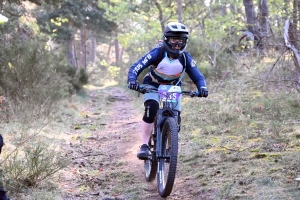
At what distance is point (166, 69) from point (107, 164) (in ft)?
7.06

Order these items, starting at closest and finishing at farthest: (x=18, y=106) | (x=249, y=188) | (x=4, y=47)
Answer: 1. (x=249, y=188)
2. (x=18, y=106)
3. (x=4, y=47)

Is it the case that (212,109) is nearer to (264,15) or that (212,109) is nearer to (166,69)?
(166,69)

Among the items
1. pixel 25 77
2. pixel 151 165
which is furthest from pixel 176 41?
pixel 25 77

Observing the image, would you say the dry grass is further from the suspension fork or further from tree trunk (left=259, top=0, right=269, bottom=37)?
tree trunk (left=259, top=0, right=269, bottom=37)

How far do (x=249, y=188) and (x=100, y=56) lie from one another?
47182 millimetres

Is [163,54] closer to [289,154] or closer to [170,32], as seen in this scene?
[170,32]

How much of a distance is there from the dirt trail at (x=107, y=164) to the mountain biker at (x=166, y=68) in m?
0.53

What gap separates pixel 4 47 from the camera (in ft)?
27.9

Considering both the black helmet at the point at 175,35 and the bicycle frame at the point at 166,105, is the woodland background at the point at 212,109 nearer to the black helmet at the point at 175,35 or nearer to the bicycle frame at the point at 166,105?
the bicycle frame at the point at 166,105

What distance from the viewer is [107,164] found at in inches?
237

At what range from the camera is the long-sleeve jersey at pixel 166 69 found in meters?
4.59

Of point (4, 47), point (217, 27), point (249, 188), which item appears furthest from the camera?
point (217, 27)

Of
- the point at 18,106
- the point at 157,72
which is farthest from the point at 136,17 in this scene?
the point at 157,72

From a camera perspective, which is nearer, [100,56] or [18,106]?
[18,106]
